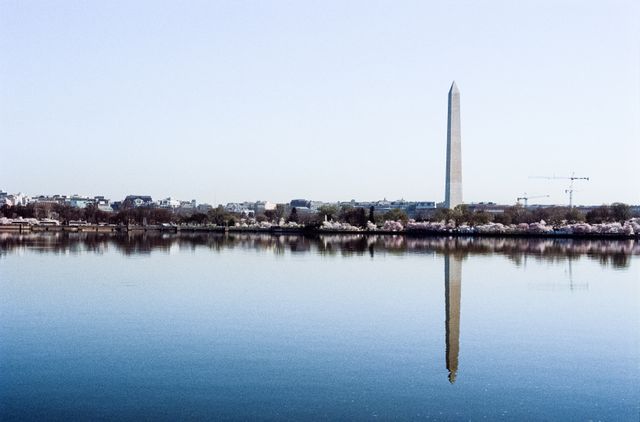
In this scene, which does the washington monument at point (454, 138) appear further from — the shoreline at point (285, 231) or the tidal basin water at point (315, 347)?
the tidal basin water at point (315, 347)

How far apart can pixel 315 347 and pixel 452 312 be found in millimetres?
3979

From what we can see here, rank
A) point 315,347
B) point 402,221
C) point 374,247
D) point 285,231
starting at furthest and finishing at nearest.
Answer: point 285,231, point 402,221, point 374,247, point 315,347

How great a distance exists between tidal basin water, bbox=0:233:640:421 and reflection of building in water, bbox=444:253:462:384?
0.04 m

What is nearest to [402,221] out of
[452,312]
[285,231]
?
[285,231]

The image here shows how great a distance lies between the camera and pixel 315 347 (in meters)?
9.56

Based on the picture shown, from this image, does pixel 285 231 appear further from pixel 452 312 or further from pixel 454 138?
pixel 452 312

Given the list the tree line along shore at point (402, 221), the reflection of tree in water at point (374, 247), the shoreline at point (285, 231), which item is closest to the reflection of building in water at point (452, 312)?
the reflection of tree in water at point (374, 247)

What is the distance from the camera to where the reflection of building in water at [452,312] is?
903cm

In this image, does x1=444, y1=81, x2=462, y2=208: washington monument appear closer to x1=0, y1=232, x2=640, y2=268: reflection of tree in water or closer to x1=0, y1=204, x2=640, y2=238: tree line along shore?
x1=0, y1=232, x2=640, y2=268: reflection of tree in water

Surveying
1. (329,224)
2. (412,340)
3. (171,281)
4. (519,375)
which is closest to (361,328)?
(412,340)

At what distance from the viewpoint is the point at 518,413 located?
6902 mm

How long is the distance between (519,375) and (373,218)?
192ft

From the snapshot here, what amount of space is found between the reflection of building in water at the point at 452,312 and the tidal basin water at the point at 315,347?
0.04 meters

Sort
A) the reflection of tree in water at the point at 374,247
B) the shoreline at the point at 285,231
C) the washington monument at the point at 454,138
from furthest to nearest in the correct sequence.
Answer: the shoreline at the point at 285,231, the washington monument at the point at 454,138, the reflection of tree in water at the point at 374,247
